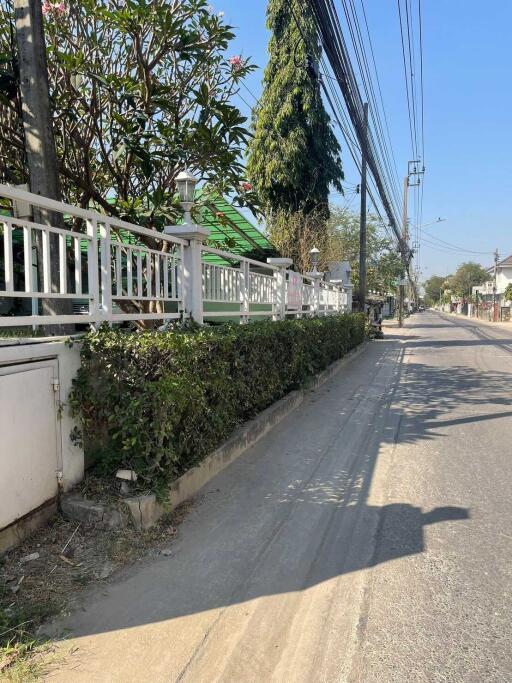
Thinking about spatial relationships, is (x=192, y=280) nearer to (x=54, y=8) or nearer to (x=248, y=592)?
(x=248, y=592)

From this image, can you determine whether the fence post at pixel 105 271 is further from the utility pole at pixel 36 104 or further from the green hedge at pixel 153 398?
the utility pole at pixel 36 104

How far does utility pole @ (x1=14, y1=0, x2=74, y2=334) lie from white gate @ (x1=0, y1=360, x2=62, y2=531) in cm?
105

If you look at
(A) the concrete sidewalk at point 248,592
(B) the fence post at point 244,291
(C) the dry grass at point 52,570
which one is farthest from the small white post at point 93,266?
(B) the fence post at point 244,291

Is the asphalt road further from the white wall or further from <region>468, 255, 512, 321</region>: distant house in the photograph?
<region>468, 255, 512, 321</region>: distant house

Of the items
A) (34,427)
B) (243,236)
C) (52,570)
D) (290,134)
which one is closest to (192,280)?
(34,427)

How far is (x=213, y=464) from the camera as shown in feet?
14.1

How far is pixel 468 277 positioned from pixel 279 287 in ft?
287

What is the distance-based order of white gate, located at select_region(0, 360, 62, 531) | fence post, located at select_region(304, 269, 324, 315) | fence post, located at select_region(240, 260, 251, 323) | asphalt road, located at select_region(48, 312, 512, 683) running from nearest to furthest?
asphalt road, located at select_region(48, 312, 512, 683) < white gate, located at select_region(0, 360, 62, 531) < fence post, located at select_region(240, 260, 251, 323) < fence post, located at select_region(304, 269, 324, 315)

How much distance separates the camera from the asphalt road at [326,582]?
83.8 inches

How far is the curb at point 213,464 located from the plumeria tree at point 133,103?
276 centimetres

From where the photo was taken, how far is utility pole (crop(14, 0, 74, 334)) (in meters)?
4.04

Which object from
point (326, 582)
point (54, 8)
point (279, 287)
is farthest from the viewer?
point (279, 287)

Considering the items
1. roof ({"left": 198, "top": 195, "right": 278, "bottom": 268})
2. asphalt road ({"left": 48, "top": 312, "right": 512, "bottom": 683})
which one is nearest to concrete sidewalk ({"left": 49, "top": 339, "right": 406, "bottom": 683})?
asphalt road ({"left": 48, "top": 312, "right": 512, "bottom": 683})

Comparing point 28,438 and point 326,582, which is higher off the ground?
point 28,438
